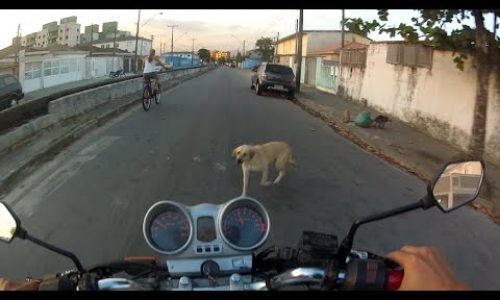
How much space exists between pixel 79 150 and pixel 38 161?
944mm

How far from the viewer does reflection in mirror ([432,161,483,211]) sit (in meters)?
2.35

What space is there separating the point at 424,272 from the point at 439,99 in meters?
11.1

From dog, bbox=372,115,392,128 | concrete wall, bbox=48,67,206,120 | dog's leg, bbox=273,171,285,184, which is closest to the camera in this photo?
dog's leg, bbox=273,171,285,184

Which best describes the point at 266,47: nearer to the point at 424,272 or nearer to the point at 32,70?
the point at 32,70

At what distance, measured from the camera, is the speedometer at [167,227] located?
2104mm

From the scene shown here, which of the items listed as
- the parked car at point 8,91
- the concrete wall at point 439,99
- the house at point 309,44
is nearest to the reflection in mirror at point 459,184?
the concrete wall at point 439,99

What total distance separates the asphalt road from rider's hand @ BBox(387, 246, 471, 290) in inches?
98.0

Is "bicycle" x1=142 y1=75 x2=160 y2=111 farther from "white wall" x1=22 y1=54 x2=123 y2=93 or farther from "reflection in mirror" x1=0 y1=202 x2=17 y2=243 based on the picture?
"white wall" x1=22 y1=54 x2=123 y2=93

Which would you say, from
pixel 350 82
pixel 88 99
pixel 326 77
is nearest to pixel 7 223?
pixel 88 99

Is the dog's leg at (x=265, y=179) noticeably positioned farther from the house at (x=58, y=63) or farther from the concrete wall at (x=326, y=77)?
the house at (x=58, y=63)

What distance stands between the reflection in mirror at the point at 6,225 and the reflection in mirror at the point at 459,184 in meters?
1.80

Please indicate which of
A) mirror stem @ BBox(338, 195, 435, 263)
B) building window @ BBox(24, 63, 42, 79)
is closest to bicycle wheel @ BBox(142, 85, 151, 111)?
mirror stem @ BBox(338, 195, 435, 263)

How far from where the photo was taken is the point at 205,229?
2102mm

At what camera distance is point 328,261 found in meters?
2.04
